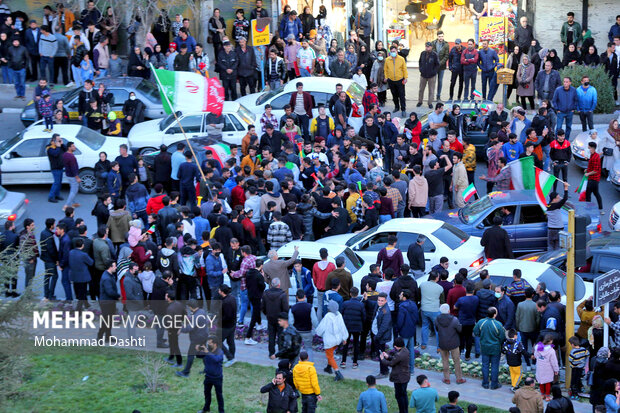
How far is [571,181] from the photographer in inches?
945

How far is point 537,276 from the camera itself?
53.7 ft

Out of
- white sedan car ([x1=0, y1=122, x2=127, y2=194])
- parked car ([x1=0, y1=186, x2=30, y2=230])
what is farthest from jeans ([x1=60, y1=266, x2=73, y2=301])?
white sedan car ([x1=0, y1=122, x2=127, y2=194])

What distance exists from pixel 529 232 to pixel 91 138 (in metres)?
10.2

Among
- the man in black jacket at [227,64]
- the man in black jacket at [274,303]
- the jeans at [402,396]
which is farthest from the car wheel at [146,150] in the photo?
the jeans at [402,396]

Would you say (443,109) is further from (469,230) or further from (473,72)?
(469,230)

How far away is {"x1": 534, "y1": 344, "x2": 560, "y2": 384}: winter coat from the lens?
48.1 ft

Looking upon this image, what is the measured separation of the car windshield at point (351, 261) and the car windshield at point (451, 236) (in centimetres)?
145

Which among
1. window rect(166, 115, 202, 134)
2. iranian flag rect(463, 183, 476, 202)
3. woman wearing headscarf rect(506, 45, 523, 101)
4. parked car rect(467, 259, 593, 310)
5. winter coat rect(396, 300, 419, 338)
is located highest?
woman wearing headscarf rect(506, 45, 523, 101)

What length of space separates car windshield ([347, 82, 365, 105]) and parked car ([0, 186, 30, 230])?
8.84 meters

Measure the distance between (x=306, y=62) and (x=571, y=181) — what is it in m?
8.37

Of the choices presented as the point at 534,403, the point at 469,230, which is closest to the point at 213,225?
the point at 469,230

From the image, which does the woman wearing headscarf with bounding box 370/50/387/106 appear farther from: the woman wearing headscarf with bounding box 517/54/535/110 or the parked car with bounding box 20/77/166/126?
the parked car with bounding box 20/77/166/126

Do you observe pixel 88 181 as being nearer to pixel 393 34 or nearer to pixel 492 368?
pixel 492 368

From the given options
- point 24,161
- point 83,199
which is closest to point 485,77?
point 83,199
